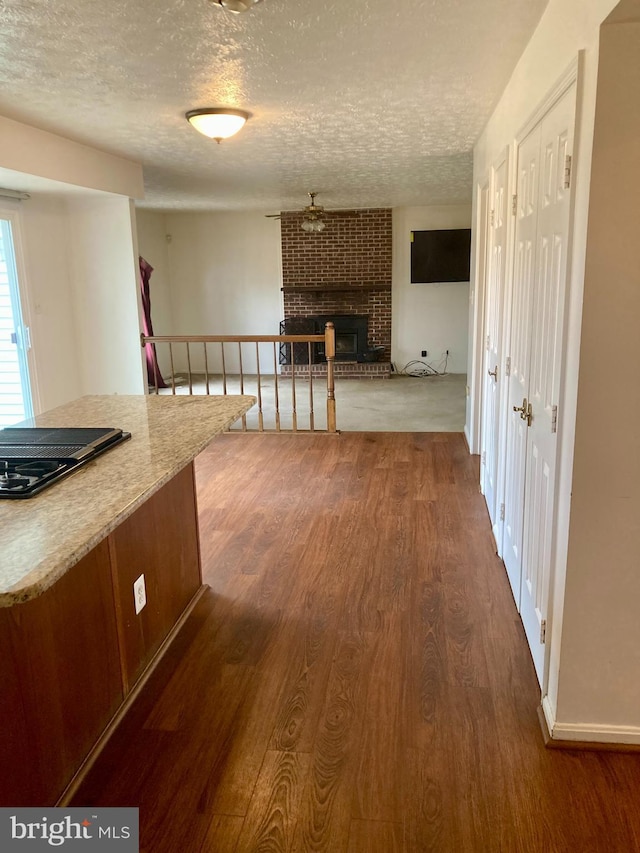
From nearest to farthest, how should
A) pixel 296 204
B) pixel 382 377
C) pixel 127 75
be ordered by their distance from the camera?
pixel 127 75, pixel 296 204, pixel 382 377

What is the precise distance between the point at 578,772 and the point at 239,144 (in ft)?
13.9

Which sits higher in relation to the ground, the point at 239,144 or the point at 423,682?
the point at 239,144

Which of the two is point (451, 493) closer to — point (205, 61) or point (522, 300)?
point (522, 300)

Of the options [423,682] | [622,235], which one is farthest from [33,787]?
[622,235]

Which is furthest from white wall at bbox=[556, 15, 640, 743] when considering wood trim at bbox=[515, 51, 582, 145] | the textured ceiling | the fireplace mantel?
the fireplace mantel

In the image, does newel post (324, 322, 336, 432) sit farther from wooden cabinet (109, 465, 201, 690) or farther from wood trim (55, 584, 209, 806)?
wood trim (55, 584, 209, 806)

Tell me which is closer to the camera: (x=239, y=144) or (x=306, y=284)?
(x=239, y=144)

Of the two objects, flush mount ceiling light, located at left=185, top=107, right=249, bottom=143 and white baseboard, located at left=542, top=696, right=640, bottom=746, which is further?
flush mount ceiling light, located at left=185, top=107, right=249, bottom=143

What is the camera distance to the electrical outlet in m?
2.21

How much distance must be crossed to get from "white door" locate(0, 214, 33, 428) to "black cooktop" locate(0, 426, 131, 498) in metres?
3.22

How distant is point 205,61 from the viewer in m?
2.75

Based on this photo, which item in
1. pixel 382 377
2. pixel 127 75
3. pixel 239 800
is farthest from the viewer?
pixel 382 377

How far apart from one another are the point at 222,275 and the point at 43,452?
7875 millimetres

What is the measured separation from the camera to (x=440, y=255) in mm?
8836
